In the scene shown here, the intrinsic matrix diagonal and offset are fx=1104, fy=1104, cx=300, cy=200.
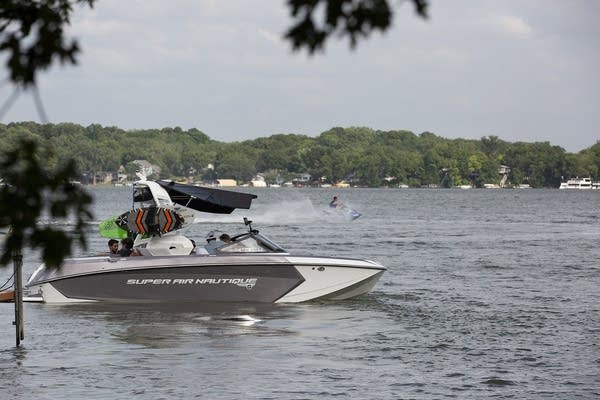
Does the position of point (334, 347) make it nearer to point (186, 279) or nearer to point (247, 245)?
point (247, 245)

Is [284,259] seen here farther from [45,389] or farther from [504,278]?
[504,278]

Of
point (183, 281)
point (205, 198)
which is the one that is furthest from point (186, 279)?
point (205, 198)

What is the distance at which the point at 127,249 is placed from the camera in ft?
70.7

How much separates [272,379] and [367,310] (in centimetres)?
768

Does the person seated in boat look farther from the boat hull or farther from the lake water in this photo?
the lake water

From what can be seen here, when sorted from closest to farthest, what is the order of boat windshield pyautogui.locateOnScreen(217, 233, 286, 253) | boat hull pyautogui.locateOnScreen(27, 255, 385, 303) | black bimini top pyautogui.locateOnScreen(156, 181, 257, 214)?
boat hull pyautogui.locateOnScreen(27, 255, 385, 303), boat windshield pyautogui.locateOnScreen(217, 233, 286, 253), black bimini top pyautogui.locateOnScreen(156, 181, 257, 214)

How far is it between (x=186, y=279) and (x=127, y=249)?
1.35 metres

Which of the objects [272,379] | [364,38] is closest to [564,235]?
[272,379]

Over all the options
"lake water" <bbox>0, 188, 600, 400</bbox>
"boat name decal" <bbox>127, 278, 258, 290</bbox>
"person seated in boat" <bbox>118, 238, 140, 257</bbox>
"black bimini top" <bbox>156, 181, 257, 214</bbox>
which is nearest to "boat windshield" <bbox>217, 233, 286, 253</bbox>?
"boat name decal" <bbox>127, 278, 258, 290</bbox>

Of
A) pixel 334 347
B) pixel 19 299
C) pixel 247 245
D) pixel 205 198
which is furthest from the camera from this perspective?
pixel 205 198

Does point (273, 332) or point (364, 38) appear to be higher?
point (364, 38)

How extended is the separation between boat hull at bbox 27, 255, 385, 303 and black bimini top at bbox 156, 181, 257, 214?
137 cm

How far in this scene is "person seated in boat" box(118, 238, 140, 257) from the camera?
21484 mm

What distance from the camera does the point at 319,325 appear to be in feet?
66.0
